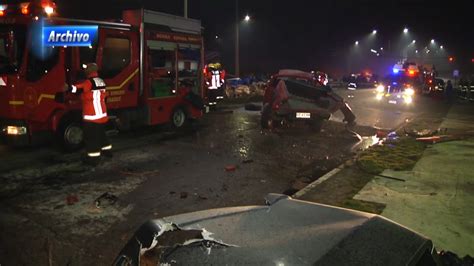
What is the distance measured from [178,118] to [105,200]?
6972 mm

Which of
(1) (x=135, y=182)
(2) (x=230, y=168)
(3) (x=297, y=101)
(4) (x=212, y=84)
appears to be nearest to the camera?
(1) (x=135, y=182)

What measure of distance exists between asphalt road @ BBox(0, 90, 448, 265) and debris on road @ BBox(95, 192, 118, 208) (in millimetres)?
23

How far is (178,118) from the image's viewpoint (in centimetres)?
1338

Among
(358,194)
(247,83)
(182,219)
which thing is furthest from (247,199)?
(247,83)

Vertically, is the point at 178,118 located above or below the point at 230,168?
above

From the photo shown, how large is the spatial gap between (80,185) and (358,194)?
14.5 feet

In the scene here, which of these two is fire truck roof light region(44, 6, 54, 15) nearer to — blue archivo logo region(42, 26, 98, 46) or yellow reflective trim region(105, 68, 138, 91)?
blue archivo logo region(42, 26, 98, 46)

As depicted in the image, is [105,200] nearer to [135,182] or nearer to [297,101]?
[135,182]

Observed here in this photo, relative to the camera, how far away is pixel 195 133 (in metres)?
12.9

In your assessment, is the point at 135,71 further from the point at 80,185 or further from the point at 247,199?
the point at 247,199

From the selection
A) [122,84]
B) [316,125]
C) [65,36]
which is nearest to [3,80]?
[65,36]

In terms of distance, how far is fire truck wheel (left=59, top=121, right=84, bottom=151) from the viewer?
31.6ft

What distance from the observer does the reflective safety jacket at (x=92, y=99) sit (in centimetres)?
849

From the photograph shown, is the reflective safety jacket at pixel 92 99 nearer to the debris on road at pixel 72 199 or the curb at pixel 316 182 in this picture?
the debris on road at pixel 72 199
